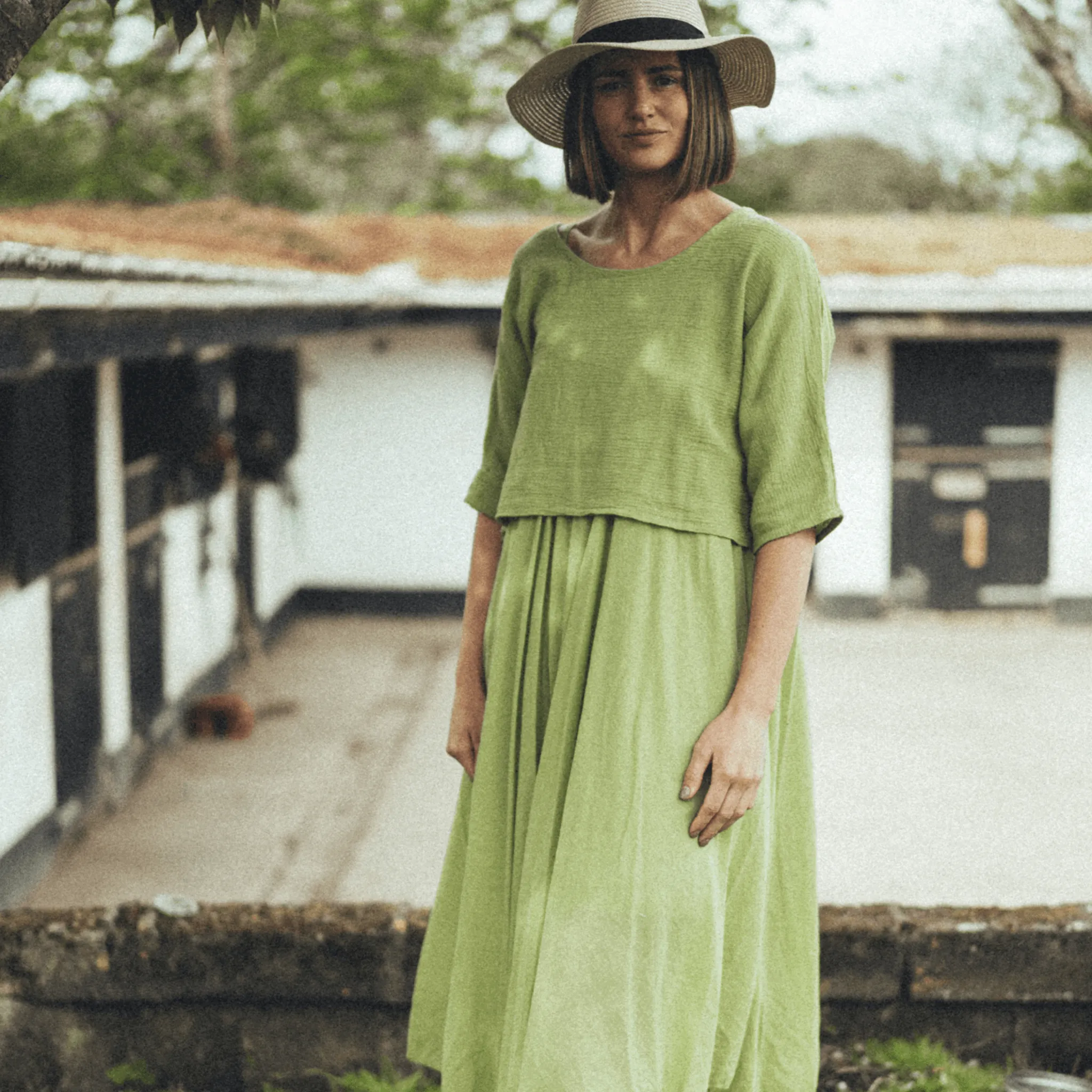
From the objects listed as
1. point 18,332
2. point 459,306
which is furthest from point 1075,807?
point 459,306

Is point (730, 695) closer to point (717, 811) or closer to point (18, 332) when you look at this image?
point (717, 811)

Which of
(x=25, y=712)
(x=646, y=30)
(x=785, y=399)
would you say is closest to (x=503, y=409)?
(x=785, y=399)

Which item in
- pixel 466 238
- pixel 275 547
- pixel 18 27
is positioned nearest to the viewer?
pixel 18 27

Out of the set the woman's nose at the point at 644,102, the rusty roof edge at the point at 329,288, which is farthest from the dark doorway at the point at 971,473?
the woman's nose at the point at 644,102

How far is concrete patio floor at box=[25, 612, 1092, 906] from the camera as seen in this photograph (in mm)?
5184

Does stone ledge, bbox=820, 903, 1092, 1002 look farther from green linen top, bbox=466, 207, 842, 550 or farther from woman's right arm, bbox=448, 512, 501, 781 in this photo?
green linen top, bbox=466, 207, 842, 550

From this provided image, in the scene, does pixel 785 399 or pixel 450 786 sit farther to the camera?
pixel 450 786

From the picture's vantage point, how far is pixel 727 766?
181 cm

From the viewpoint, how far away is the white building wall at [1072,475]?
10.1 metres

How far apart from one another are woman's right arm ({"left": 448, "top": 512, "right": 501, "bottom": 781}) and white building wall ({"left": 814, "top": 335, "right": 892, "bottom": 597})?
26.8 feet

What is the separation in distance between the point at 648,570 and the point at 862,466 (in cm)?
861

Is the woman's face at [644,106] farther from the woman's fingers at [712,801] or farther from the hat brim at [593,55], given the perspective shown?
the woman's fingers at [712,801]

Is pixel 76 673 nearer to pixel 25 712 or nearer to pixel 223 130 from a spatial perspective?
pixel 25 712

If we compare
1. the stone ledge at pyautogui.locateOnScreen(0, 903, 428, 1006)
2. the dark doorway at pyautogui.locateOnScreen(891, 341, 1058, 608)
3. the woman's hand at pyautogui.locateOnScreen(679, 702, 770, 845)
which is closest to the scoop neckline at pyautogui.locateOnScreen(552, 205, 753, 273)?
the woman's hand at pyautogui.locateOnScreen(679, 702, 770, 845)
